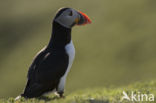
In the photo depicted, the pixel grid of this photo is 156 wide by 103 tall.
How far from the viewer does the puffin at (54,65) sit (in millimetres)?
13547

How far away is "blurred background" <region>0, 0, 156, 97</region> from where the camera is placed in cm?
4794

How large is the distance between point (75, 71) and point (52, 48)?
39605 millimetres

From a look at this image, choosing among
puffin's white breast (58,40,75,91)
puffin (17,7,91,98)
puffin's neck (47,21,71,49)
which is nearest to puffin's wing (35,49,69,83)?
puffin (17,7,91,98)

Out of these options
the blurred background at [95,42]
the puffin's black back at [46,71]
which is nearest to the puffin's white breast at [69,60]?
the puffin's black back at [46,71]

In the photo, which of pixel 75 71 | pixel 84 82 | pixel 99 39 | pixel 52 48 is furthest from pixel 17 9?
pixel 52 48

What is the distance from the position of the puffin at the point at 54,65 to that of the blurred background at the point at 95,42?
25.7 meters

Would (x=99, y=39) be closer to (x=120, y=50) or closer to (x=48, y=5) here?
(x=120, y=50)

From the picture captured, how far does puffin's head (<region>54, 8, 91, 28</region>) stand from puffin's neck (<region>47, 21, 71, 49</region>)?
16 centimetres

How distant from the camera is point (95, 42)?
60.2 metres

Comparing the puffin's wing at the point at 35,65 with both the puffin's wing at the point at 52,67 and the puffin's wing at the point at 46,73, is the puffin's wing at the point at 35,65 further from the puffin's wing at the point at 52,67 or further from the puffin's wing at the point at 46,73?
the puffin's wing at the point at 52,67

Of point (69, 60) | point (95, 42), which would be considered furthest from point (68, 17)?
point (95, 42)

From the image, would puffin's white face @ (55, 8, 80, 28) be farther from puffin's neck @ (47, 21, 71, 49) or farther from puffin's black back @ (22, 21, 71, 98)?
puffin's black back @ (22, 21, 71, 98)

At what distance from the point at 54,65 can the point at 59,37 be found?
135 centimetres

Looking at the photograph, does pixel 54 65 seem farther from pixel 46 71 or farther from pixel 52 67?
pixel 46 71
